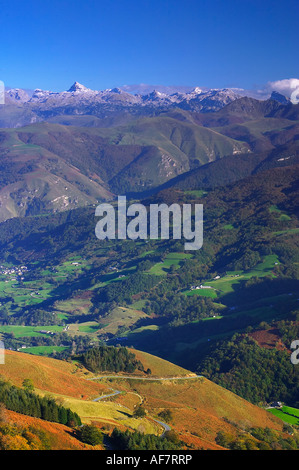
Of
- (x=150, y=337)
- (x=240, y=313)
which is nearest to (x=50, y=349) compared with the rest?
(x=150, y=337)

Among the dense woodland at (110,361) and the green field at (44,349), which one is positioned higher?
the dense woodland at (110,361)

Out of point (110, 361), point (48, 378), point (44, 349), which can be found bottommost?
point (44, 349)

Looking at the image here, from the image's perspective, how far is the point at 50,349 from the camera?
187 m

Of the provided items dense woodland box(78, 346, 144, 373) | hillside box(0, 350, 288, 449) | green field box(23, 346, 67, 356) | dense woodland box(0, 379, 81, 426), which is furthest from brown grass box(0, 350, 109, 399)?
green field box(23, 346, 67, 356)

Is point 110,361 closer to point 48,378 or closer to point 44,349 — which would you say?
point 48,378

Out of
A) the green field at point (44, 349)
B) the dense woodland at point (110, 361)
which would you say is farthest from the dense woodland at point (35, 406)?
the green field at point (44, 349)

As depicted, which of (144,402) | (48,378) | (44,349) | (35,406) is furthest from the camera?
(44,349)

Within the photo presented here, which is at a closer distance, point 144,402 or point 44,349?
point 144,402

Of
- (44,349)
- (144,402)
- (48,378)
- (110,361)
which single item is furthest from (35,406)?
(44,349)

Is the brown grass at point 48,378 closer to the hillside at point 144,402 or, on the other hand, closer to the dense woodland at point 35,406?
the hillside at point 144,402

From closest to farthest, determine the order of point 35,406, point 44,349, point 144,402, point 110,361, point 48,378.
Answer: point 35,406, point 48,378, point 144,402, point 110,361, point 44,349
